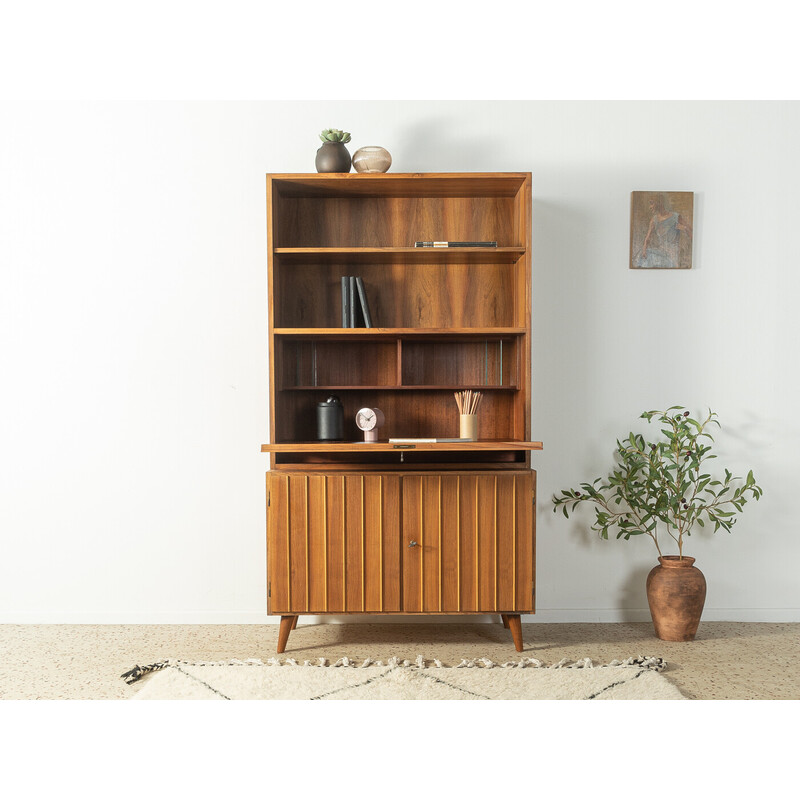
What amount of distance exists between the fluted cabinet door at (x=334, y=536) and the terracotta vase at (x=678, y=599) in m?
1.29

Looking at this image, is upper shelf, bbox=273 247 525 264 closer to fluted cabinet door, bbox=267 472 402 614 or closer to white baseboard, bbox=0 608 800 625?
fluted cabinet door, bbox=267 472 402 614

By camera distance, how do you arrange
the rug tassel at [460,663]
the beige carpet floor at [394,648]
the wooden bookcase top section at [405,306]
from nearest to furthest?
the beige carpet floor at [394,648], the rug tassel at [460,663], the wooden bookcase top section at [405,306]

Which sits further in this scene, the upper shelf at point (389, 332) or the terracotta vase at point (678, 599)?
the terracotta vase at point (678, 599)

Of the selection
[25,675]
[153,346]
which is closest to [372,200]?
[153,346]

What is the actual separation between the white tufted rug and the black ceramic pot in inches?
88.7

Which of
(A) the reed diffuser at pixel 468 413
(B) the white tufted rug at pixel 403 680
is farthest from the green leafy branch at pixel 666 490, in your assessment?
(B) the white tufted rug at pixel 403 680

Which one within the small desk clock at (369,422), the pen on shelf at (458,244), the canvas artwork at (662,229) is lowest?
the small desk clock at (369,422)

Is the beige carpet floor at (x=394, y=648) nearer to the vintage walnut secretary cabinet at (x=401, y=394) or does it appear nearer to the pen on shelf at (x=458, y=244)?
the vintage walnut secretary cabinet at (x=401, y=394)

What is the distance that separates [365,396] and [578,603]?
→ 1567 millimetres

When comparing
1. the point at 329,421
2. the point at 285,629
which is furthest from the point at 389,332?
the point at 285,629

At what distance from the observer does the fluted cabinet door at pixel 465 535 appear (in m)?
3.28

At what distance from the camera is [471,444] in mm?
3232

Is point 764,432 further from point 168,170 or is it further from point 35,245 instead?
point 35,245

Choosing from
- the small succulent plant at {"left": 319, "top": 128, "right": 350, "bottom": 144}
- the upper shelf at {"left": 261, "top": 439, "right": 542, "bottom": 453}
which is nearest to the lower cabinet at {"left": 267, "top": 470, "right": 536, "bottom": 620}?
the upper shelf at {"left": 261, "top": 439, "right": 542, "bottom": 453}
